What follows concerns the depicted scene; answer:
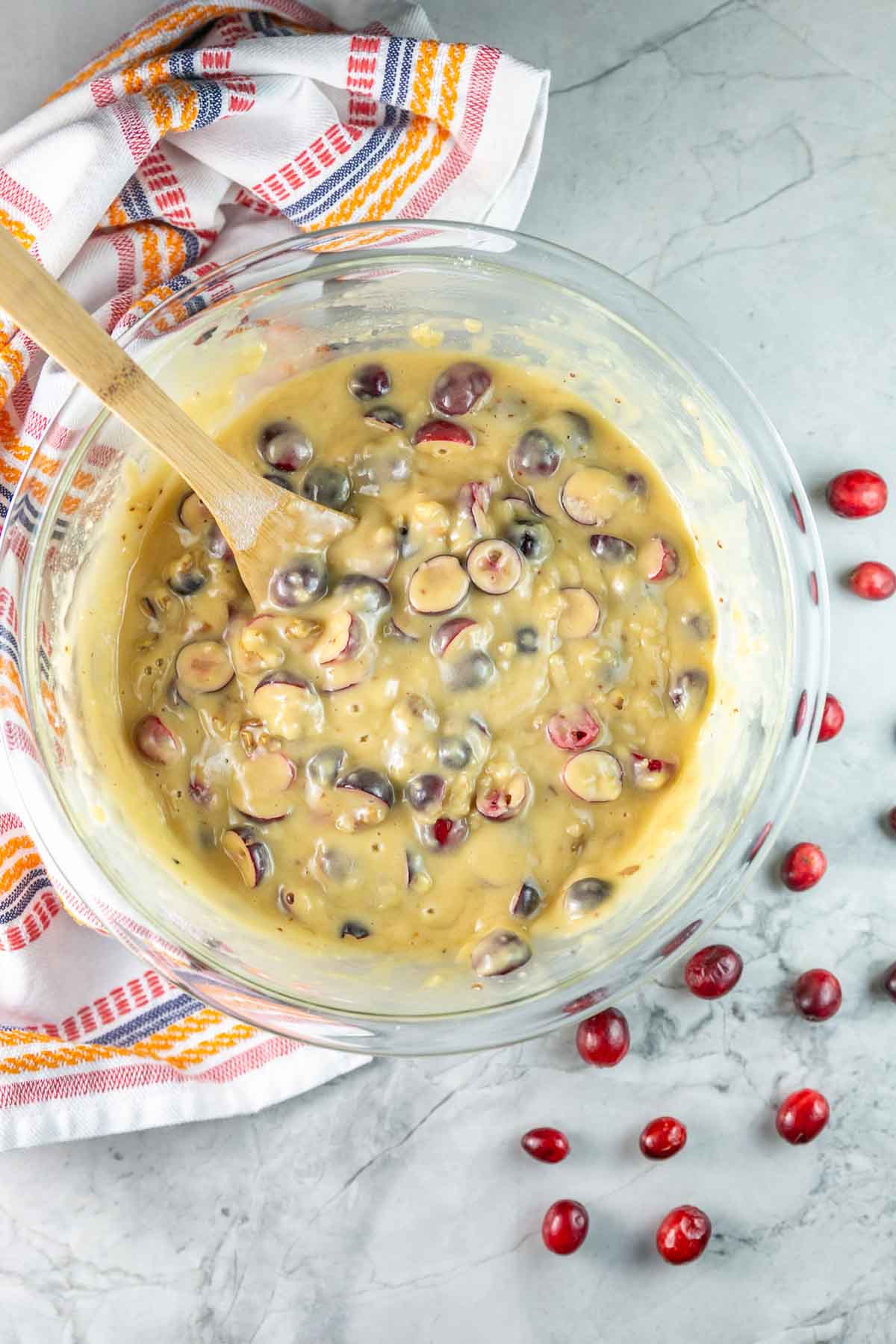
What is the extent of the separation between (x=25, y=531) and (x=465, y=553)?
0.71 m

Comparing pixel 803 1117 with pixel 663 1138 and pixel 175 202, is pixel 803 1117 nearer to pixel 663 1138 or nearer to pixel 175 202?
pixel 663 1138

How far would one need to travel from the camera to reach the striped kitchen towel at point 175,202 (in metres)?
2.06

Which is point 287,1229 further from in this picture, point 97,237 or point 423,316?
point 97,237

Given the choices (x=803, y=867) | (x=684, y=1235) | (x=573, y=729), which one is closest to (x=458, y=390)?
(x=573, y=729)

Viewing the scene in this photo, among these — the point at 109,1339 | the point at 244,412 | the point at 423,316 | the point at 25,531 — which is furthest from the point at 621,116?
the point at 109,1339

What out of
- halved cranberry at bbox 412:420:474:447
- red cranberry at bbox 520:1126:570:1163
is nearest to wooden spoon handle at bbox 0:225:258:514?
halved cranberry at bbox 412:420:474:447

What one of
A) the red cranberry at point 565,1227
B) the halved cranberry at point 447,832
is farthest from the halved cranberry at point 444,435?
the red cranberry at point 565,1227

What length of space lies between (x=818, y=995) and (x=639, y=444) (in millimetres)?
1023

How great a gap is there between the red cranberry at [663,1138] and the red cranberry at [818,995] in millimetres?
308

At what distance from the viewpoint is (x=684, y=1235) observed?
2.25 metres

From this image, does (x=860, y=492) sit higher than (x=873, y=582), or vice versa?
(x=860, y=492)

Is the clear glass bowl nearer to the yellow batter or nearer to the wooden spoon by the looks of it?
the yellow batter

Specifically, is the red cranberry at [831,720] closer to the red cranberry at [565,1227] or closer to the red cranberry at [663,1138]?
the red cranberry at [663,1138]

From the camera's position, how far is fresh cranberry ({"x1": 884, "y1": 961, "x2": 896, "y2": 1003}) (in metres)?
2.27
